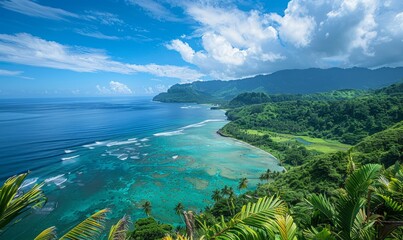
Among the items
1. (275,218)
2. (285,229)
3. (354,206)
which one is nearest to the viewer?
(285,229)

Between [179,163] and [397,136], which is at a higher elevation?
[397,136]

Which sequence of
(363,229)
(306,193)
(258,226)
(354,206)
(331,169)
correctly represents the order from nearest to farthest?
(258,226), (354,206), (363,229), (306,193), (331,169)

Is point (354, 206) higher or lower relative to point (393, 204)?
higher

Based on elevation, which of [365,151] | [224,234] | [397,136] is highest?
[224,234]

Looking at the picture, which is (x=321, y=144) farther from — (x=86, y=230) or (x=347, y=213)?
(x=86, y=230)

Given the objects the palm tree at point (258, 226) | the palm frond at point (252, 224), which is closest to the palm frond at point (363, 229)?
the palm tree at point (258, 226)

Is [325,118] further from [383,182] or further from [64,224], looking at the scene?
[383,182]

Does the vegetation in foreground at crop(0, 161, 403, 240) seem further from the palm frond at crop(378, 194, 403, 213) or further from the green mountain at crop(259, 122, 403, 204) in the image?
the green mountain at crop(259, 122, 403, 204)

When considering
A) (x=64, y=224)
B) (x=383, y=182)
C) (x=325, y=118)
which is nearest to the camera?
(x=383, y=182)

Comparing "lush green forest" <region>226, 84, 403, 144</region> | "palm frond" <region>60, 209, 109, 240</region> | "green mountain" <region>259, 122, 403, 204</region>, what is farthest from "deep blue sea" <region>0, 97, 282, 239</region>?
"palm frond" <region>60, 209, 109, 240</region>

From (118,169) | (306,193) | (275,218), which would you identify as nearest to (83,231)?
(275,218)

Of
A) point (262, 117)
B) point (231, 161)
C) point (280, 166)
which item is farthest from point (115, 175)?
point (262, 117)
